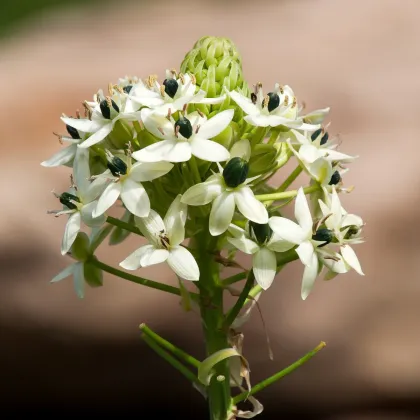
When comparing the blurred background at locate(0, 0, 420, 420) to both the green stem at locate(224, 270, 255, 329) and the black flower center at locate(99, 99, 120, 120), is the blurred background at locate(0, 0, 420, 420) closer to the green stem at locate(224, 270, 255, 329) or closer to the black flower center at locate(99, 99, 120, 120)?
the green stem at locate(224, 270, 255, 329)

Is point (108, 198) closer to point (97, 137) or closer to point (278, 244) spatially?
point (97, 137)

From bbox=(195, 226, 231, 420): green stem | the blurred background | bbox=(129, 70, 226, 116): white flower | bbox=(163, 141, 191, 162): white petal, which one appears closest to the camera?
bbox=(163, 141, 191, 162): white petal

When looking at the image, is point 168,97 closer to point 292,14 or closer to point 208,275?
point 208,275

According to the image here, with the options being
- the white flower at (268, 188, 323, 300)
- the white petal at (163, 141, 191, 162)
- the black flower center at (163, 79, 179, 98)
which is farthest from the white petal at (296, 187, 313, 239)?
the black flower center at (163, 79, 179, 98)

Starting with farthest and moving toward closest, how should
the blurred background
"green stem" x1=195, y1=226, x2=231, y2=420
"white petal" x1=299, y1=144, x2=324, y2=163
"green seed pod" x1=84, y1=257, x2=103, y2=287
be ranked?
the blurred background → "green seed pod" x1=84, y1=257, x2=103, y2=287 → "green stem" x1=195, y1=226, x2=231, y2=420 → "white petal" x1=299, y1=144, x2=324, y2=163

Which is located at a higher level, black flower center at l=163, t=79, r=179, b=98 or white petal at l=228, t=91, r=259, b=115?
black flower center at l=163, t=79, r=179, b=98

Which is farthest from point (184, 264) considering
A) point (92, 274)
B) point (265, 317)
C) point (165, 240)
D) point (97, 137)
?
point (265, 317)

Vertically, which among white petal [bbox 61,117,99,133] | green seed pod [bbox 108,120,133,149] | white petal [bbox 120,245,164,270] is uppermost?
white petal [bbox 61,117,99,133]
